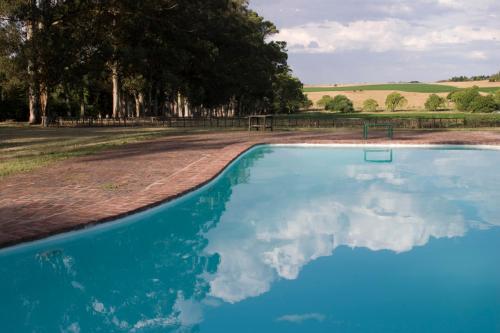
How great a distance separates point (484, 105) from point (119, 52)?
67.0 m

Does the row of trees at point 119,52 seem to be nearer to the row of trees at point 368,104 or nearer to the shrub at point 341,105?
the row of trees at point 368,104

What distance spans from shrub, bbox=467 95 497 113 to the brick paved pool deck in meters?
75.7

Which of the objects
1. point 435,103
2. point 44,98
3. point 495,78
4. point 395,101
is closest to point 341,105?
point 395,101

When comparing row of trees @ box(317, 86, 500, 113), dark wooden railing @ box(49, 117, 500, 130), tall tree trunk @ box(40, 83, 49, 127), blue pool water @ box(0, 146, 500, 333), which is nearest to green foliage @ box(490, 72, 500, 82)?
row of trees @ box(317, 86, 500, 113)

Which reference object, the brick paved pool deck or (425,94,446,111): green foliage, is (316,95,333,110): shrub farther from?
the brick paved pool deck

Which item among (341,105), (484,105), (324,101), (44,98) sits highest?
(324,101)

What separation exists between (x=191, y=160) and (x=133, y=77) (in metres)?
31.9

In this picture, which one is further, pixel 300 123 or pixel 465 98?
pixel 465 98

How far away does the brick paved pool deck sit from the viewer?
716cm

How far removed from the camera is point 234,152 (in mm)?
16359

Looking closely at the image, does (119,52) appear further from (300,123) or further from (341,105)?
(341,105)

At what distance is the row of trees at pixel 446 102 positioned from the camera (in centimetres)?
8081

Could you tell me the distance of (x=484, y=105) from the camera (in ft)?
263

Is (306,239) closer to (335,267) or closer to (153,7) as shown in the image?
(335,267)
